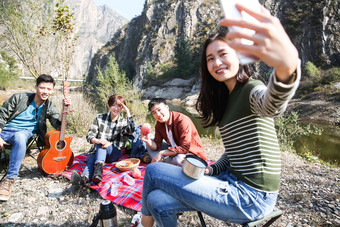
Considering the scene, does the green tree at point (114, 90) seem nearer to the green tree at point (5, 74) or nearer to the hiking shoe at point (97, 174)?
the hiking shoe at point (97, 174)

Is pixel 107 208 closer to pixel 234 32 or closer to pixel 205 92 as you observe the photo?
pixel 205 92

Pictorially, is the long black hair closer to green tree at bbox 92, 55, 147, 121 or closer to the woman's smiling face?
the woman's smiling face

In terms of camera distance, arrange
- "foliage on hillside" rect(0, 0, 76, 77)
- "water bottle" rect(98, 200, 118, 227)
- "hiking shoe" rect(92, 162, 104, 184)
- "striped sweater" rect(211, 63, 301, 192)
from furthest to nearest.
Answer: "foliage on hillside" rect(0, 0, 76, 77) < "hiking shoe" rect(92, 162, 104, 184) < "water bottle" rect(98, 200, 118, 227) < "striped sweater" rect(211, 63, 301, 192)

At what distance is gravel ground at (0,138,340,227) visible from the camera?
2195mm

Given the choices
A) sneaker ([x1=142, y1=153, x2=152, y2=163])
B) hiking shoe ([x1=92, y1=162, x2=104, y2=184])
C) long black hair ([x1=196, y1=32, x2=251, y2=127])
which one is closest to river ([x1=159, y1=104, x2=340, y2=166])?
sneaker ([x1=142, y1=153, x2=152, y2=163])

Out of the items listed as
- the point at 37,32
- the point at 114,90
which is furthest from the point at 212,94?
the point at 114,90

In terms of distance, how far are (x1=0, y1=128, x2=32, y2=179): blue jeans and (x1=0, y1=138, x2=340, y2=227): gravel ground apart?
0.32m

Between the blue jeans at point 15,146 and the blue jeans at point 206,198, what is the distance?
2351 millimetres

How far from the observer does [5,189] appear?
8.11 ft

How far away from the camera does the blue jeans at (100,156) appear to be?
2946mm

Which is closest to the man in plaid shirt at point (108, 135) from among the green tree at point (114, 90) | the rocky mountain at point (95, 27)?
the green tree at point (114, 90)

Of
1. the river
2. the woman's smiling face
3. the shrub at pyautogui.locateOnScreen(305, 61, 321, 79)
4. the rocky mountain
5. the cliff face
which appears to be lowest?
the river

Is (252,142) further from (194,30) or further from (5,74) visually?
(194,30)

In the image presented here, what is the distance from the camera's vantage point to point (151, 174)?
137 cm
